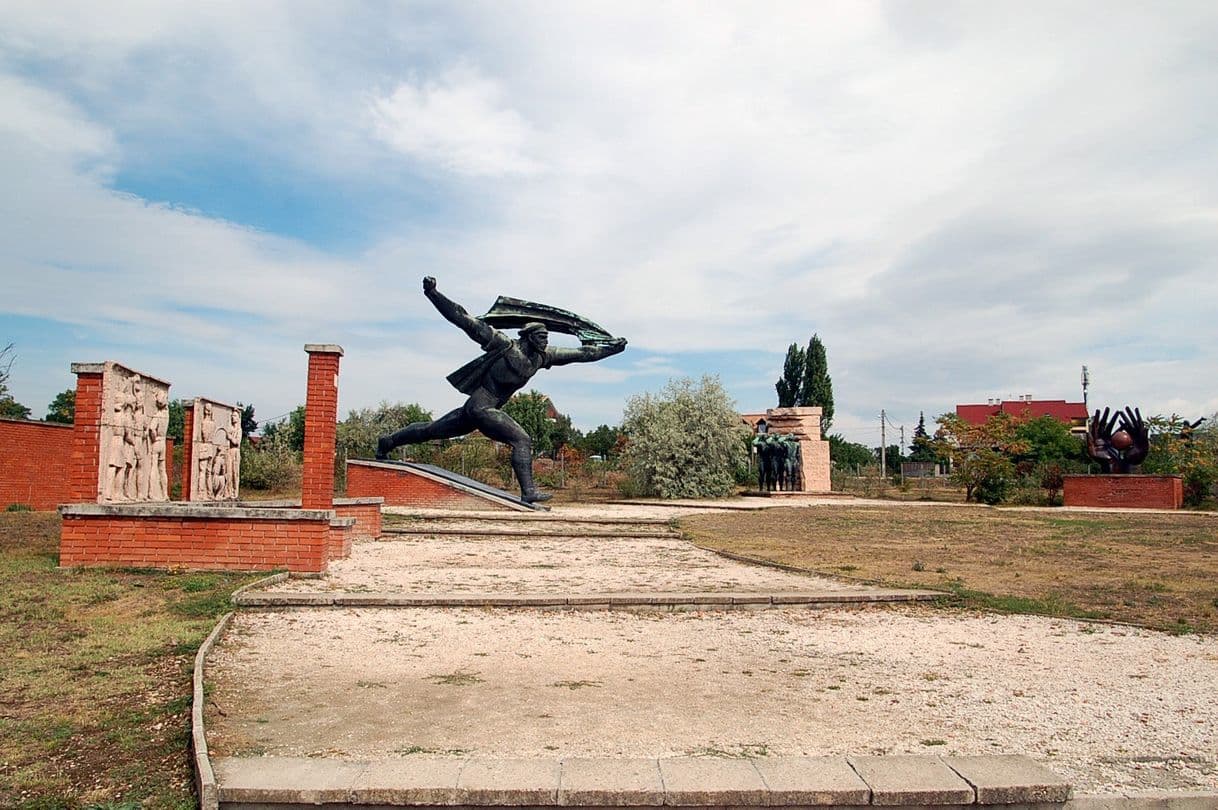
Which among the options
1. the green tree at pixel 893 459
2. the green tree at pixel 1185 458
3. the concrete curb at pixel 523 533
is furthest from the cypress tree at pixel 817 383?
the concrete curb at pixel 523 533

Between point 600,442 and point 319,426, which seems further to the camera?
point 600,442

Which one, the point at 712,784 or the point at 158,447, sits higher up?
the point at 158,447

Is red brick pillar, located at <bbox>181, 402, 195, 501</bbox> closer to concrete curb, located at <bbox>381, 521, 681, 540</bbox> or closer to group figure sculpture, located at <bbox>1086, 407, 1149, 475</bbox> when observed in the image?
concrete curb, located at <bbox>381, 521, 681, 540</bbox>

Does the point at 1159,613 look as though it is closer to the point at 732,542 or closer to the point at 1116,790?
the point at 1116,790

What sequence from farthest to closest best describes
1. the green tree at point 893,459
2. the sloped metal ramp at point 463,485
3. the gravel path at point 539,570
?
the green tree at point 893,459 < the sloped metal ramp at point 463,485 < the gravel path at point 539,570

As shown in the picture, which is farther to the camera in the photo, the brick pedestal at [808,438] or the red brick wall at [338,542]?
the brick pedestal at [808,438]

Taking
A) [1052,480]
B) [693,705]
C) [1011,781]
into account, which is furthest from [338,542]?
[1052,480]

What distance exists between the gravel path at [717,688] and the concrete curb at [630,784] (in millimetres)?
285

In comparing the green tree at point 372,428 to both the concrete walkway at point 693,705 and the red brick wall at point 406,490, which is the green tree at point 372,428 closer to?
the red brick wall at point 406,490

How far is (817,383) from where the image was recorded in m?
56.8

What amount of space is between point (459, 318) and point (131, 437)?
27.9 ft

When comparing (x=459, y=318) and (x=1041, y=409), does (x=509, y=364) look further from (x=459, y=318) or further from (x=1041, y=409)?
(x=1041, y=409)

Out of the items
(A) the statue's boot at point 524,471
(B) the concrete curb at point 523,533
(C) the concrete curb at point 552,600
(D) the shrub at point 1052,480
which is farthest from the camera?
(D) the shrub at point 1052,480

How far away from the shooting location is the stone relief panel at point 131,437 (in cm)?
905
